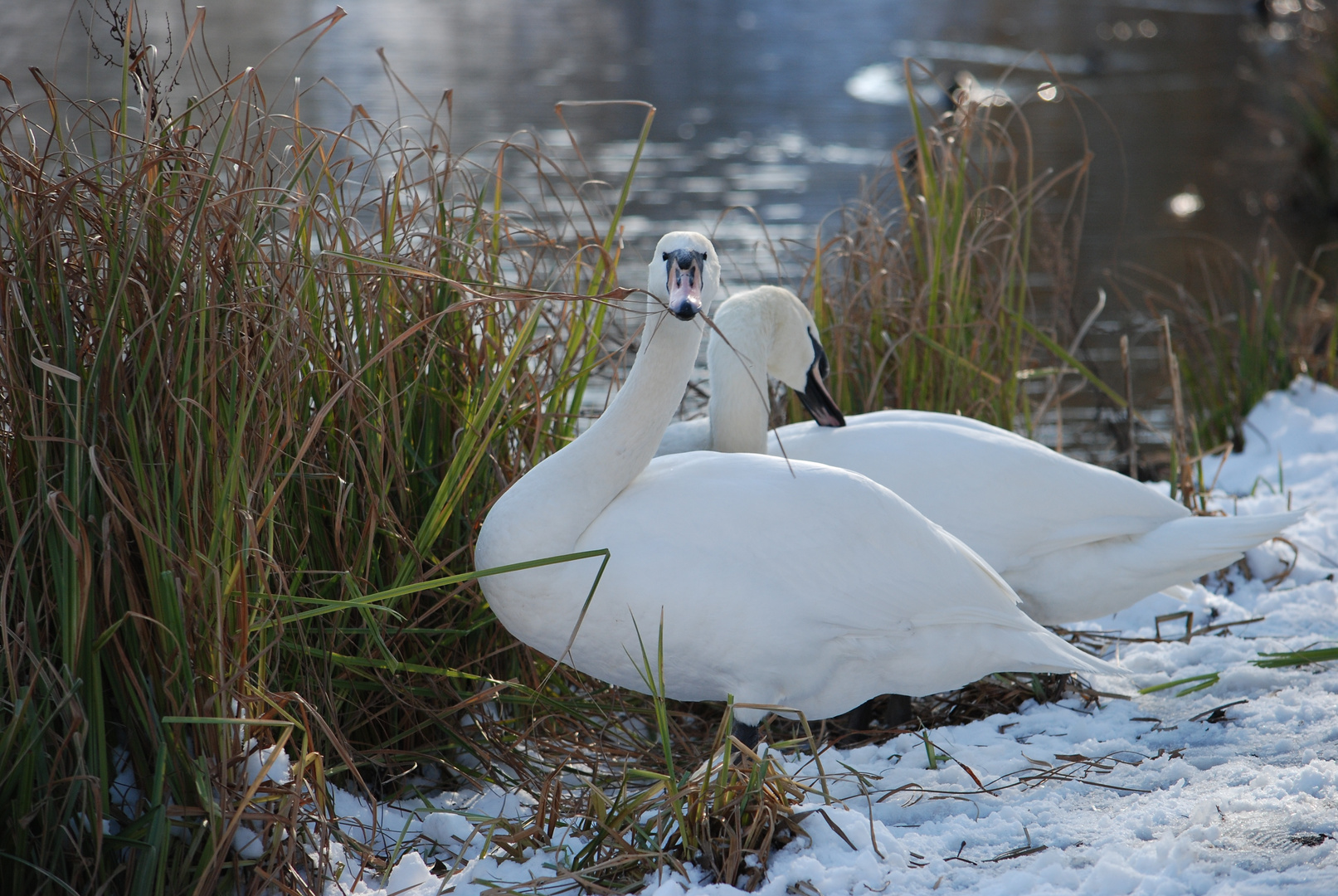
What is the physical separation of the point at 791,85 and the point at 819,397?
528 inches

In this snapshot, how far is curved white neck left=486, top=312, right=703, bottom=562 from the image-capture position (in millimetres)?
2580

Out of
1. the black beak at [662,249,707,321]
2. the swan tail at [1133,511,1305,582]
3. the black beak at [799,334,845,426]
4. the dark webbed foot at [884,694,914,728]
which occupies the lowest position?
the dark webbed foot at [884,694,914,728]

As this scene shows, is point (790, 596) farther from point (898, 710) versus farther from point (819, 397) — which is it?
point (819, 397)

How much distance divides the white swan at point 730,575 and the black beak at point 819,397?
2.16 ft

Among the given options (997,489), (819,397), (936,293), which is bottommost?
(997,489)

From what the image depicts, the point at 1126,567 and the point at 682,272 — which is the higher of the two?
the point at 682,272

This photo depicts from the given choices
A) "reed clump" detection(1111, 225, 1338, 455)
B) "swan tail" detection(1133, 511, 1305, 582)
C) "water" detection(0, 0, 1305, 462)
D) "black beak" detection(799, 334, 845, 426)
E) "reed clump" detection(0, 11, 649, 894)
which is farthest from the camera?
"water" detection(0, 0, 1305, 462)

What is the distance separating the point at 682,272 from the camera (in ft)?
8.22

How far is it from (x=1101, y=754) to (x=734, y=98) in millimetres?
13460

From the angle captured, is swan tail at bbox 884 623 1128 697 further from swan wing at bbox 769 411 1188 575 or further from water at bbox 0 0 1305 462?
water at bbox 0 0 1305 462

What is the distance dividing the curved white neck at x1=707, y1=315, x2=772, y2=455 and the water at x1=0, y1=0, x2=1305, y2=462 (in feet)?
2.95

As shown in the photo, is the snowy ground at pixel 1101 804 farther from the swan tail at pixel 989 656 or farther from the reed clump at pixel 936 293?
the reed clump at pixel 936 293

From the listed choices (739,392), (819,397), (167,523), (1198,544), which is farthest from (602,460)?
(1198,544)

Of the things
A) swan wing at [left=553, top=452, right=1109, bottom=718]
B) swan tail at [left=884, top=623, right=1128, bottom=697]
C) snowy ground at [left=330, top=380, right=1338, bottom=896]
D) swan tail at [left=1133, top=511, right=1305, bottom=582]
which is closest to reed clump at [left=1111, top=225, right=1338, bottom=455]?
swan tail at [left=1133, top=511, right=1305, bottom=582]
